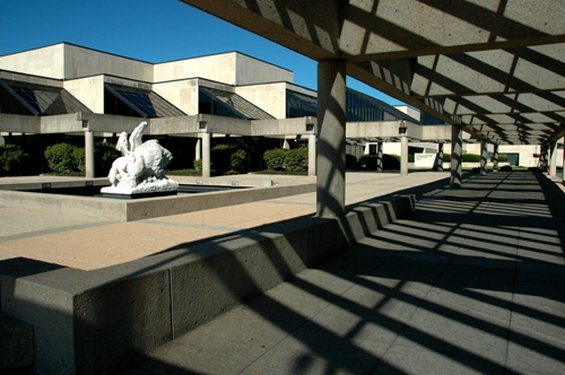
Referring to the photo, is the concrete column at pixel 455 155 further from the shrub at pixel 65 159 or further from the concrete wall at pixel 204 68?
the concrete wall at pixel 204 68

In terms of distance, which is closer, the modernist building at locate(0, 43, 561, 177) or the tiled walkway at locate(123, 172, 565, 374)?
the tiled walkway at locate(123, 172, 565, 374)

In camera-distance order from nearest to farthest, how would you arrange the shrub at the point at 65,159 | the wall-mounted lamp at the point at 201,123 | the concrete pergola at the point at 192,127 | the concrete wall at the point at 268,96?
the concrete pergola at the point at 192,127
the wall-mounted lamp at the point at 201,123
the shrub at the point at 65,159
the concrete wall at the point at 268,96

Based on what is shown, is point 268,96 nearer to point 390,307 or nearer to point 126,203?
point 126,203

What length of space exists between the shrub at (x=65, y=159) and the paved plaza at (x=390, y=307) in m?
23.5

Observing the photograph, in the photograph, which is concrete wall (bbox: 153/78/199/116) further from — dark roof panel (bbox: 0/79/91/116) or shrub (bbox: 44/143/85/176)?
shrub (bbox: 44/143/85/176)

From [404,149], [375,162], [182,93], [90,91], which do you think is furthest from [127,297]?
[375,162]

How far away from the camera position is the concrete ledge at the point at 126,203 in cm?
1229

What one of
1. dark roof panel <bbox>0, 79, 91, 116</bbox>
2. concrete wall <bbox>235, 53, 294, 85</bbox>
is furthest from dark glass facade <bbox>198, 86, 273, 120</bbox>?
dark roof panel <bbox>0, 79, 91, 116</bbox>

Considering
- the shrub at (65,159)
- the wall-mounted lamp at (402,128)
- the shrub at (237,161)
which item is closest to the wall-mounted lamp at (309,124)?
the shrub at (237,161)

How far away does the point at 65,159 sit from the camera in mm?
32625

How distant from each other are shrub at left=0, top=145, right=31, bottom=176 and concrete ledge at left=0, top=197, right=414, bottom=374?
31.5 m

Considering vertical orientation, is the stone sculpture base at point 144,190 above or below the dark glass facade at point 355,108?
below

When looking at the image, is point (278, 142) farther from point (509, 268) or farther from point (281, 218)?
point (509, 268)

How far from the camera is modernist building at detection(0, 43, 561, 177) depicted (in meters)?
31.5
